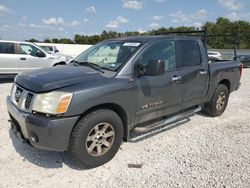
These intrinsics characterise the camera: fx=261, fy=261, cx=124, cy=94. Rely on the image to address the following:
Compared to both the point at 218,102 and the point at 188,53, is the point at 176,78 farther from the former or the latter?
the point at 218,102

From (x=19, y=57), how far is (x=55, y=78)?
757cm

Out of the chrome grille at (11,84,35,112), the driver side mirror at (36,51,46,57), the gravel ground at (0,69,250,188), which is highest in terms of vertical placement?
the driver side mirror at (36,51,46,57)

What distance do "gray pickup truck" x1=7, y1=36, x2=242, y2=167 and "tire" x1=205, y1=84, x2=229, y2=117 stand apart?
59cm

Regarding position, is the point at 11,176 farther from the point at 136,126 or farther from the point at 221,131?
the point at 221,131

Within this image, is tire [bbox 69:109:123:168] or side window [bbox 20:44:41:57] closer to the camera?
tire [bbox 69:109:123:168]

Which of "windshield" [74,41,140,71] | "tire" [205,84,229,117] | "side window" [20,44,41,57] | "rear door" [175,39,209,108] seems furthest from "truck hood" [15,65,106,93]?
"side window" [20,44,41,57]

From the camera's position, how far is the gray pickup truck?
10.6 feet

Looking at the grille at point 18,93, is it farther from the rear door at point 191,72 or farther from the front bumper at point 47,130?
the rear door at point 191,72

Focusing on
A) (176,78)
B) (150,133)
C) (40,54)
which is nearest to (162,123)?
(150,133)

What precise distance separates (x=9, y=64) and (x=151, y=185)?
8628 millimetres

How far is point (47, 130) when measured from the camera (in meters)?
3.12

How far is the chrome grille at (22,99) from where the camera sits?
11.0 ft

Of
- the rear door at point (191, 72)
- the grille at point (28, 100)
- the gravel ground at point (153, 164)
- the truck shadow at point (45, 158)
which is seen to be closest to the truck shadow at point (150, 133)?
the gravel ground at point (153, 164)

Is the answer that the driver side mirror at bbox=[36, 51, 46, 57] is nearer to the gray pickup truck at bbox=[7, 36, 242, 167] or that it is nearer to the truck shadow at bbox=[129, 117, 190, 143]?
the gray pickup truck at bbox=[7, 36, 242, 167]
